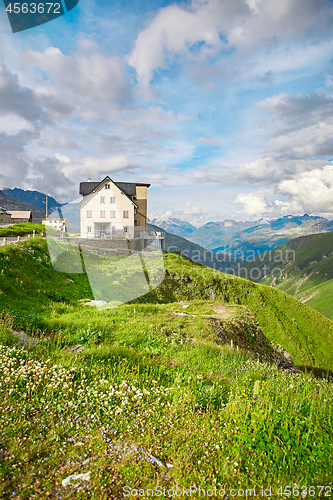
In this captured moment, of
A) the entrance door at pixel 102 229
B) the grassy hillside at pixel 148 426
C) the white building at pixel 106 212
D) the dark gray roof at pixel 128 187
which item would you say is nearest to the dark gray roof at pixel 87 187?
the white building at pixel 106 212

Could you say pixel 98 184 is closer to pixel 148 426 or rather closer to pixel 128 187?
pixel 128 187

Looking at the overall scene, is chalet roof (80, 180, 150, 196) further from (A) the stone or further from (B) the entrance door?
(A) the stone

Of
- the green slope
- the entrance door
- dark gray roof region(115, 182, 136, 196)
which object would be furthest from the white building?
the green slope

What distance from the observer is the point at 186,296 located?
4197 cm

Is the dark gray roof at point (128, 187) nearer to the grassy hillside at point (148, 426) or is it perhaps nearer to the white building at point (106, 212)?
the white building at point (106, 212)

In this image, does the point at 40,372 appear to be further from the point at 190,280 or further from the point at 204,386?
the point at 190,280

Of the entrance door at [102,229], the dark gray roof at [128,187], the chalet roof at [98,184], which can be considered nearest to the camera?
the entrance door at [102,229]

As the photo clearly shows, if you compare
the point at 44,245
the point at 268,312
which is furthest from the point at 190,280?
the point at 44,245

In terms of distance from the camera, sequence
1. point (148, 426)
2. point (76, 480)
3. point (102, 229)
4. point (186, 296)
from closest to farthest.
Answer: point (76, 480), point (148, 426), point (186, 296), point (102, 229)

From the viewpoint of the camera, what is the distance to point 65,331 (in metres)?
9.76

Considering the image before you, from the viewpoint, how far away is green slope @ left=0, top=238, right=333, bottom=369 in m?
16.5

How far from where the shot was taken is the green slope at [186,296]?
16453mm

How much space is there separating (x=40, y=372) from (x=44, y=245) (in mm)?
26367

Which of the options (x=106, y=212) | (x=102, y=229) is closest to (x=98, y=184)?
(x=106, y=212)
